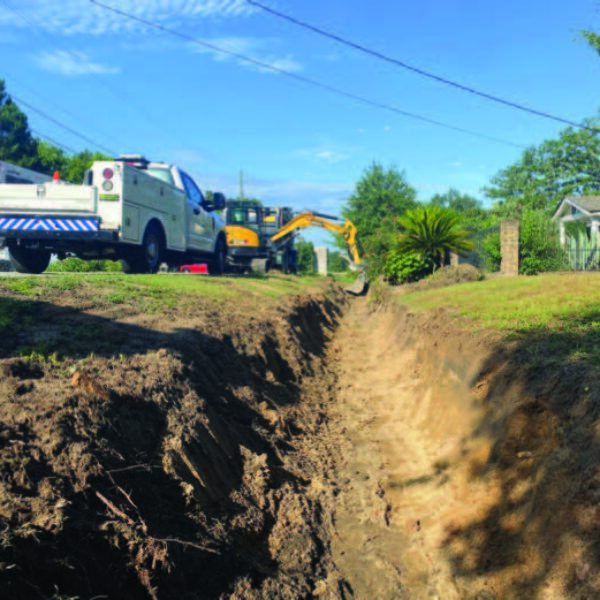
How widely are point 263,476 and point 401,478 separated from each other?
69.5 inches

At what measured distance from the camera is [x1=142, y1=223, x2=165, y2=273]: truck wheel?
38.8 ft

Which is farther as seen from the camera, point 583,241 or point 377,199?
point 377,199

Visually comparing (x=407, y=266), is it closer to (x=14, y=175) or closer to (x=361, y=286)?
(x=361, y=286)

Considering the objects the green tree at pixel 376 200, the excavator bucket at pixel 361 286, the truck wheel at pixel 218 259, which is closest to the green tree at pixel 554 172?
the green tree at pixel 376 200

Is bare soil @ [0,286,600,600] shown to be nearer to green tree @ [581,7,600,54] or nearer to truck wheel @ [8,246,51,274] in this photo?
truck wheel @ [8,246,51,274]

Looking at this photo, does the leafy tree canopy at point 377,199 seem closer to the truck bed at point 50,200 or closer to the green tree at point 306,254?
the green tree at point 306,254

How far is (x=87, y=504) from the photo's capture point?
3.42 m

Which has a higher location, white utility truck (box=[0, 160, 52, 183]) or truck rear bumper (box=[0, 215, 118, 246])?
white utility truck (box=[0, 160, 52, 183])

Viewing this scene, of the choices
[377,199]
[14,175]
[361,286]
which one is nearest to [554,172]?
[377,199]

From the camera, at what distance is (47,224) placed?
10.3 metres

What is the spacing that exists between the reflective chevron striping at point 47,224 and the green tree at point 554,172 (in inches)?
1647

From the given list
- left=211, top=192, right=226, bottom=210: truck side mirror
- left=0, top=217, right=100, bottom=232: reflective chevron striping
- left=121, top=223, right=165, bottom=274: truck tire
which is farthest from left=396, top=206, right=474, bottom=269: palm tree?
left=0, top=217, right=100, bottom=232: reflective chevron striping

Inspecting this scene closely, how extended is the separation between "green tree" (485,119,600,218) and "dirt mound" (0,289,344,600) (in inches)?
1743

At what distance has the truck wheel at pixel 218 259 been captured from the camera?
16531 millimetres
